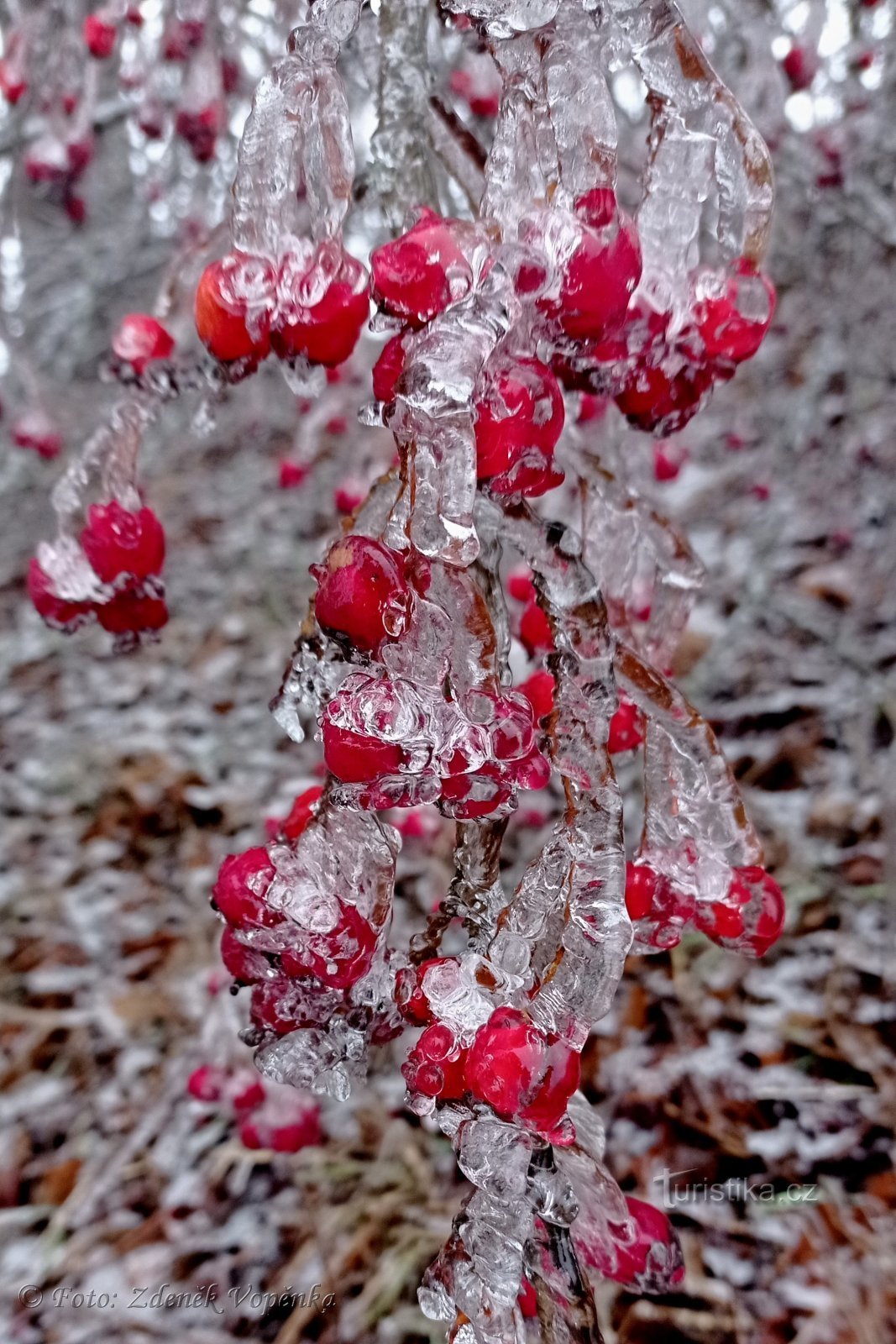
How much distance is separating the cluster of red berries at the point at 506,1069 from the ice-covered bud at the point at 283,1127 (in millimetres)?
1347

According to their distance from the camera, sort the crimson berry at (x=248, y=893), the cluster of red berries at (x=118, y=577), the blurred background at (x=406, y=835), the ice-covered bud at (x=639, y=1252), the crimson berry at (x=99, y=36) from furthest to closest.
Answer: the crimson berry at (x=99, y=36), the blurred background at (x=406, y=835), the cluster of red berries at (x=118, y=577), the ice-covered bud at (x=639, y=1252), the crimson berry at (x=248, y=893)

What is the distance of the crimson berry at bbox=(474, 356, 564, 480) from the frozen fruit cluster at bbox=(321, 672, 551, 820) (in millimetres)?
124

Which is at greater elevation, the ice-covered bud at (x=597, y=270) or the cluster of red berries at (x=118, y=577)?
the ice-covered bud at (x=597, y=270)

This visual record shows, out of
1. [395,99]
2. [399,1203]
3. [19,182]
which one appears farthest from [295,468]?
[395,99]

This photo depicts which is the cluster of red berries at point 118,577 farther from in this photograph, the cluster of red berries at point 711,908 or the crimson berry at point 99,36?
the crimson berry at point 99,36

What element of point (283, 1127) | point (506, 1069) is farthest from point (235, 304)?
point (283, 1127)

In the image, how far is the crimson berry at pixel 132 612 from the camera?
2.68 ft

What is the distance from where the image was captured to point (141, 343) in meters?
0.74

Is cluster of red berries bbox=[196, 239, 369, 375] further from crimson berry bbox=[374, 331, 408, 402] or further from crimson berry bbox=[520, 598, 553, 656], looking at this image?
crimson berry bbox=[520, 598, 553, 656]

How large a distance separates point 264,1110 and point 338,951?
1.46m

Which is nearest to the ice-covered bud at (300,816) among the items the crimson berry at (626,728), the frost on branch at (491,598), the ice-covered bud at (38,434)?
the frost on branch at (491,598)

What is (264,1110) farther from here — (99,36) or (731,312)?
(99,36)

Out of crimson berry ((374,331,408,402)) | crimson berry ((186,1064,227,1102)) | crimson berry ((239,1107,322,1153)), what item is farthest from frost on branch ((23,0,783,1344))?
crimson berry ((186,1064,227,1102))

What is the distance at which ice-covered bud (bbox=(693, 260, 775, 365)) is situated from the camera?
571 millimetres
